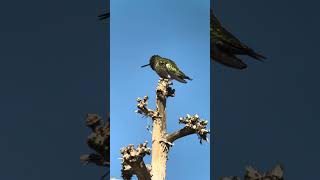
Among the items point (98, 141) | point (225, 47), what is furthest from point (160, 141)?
point (225, 47)

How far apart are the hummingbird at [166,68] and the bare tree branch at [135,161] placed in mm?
479

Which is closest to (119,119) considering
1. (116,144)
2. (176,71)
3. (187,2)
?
(116,144)

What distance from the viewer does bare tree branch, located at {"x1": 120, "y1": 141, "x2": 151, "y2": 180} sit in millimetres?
3287

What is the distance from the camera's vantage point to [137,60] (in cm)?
375

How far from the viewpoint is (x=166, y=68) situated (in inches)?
143

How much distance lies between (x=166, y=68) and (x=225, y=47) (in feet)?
2.45

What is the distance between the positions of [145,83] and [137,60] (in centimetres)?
15

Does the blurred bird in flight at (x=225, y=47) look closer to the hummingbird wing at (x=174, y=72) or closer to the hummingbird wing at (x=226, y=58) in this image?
the hummingbird wing at (x=226, y=58)

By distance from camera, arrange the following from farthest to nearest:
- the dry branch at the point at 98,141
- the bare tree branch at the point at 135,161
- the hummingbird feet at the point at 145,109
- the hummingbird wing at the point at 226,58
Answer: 1. the hummingbird wing at the point at 226,58
2. the dry branch at the point at 98,141
3. the hummingbird feet at the point at 145,109
4. the bare tree branch at the point at 135,161

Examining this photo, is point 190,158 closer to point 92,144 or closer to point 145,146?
point 145,146

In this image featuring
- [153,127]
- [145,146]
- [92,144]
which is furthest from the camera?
[92,144]

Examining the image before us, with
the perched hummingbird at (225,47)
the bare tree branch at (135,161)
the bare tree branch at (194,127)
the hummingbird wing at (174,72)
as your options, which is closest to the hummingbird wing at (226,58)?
the perched hummingbird at (225,47)

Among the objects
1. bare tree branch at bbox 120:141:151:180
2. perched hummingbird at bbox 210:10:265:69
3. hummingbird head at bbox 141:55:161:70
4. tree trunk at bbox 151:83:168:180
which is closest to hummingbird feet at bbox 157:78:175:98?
tree trunk at bbox 151:83:168:180

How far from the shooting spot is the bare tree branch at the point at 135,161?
3287 mm
